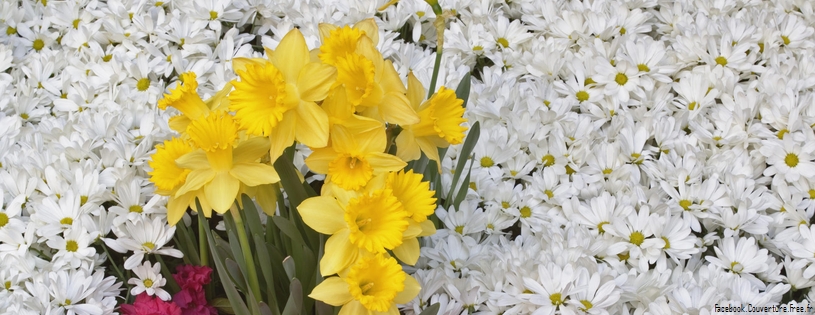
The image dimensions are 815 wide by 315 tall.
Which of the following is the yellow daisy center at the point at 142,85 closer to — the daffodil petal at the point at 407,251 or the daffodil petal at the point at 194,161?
the daffodil petal at the point at 194,161

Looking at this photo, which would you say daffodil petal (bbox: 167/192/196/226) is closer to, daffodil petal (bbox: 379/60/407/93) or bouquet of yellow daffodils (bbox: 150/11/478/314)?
bouquet of yellow daffodils (bbox: 150/11/478/314)

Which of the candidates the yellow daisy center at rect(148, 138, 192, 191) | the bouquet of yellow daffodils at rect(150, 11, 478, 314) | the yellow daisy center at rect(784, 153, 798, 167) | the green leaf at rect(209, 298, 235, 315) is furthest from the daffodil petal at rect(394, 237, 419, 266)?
the yellow daisy center at rect(784, 153, 798, 167)

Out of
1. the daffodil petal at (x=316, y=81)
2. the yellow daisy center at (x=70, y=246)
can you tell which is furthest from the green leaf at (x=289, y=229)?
the yellow daisy center at (x=70, y=246)

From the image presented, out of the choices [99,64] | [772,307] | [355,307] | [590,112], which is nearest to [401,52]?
[590,112]

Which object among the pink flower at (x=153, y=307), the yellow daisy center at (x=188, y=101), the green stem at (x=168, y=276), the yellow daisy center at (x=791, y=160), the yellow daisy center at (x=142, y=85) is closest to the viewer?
the yellow daisy center at (x=188, y=101)

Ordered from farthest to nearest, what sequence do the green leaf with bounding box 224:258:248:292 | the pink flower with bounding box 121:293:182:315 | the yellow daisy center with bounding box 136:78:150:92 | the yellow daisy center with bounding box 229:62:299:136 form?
1. the yellow daisy center with bounding box 136:78:150:92
2. the pink flower with bounding box 121:293:182:315
3. the green leaf with bounding box 224:258:248:292
4. the yellow daisy center with bounding box 229:62:299:136

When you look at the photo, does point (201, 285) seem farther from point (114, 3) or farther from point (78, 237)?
point (114, 3)

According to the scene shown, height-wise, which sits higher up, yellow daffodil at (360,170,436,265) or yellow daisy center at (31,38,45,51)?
yellow daffodil at (360,170,436,265)
